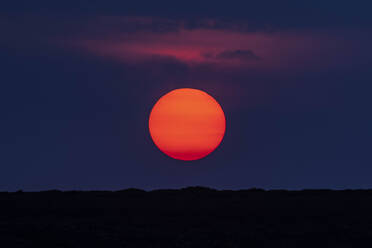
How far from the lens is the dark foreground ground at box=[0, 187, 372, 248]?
4084 cm

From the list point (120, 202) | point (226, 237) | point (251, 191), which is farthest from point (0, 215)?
point (251, 191)

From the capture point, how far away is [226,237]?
138 feet

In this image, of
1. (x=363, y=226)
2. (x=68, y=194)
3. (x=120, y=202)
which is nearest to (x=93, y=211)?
(x=120, y=202)

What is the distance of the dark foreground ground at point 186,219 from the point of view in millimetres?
40844

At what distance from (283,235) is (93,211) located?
48.9 ft

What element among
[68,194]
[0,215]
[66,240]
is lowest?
[66,240]

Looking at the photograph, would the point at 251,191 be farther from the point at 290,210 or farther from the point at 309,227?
the point at 309,227

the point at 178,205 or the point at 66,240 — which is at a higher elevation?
the point at 178,205

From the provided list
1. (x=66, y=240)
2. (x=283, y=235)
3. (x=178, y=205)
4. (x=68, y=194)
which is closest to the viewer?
(x=66, y=240)

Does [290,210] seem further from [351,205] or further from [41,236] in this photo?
[41,236]

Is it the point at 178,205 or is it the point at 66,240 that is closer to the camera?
the point at 66,240

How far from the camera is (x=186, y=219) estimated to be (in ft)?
155

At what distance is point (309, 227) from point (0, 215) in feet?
70.3

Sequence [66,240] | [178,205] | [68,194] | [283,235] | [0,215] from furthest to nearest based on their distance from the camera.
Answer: [68,194] < [178,205] < [0,215] < [283,235] < [66,240]
